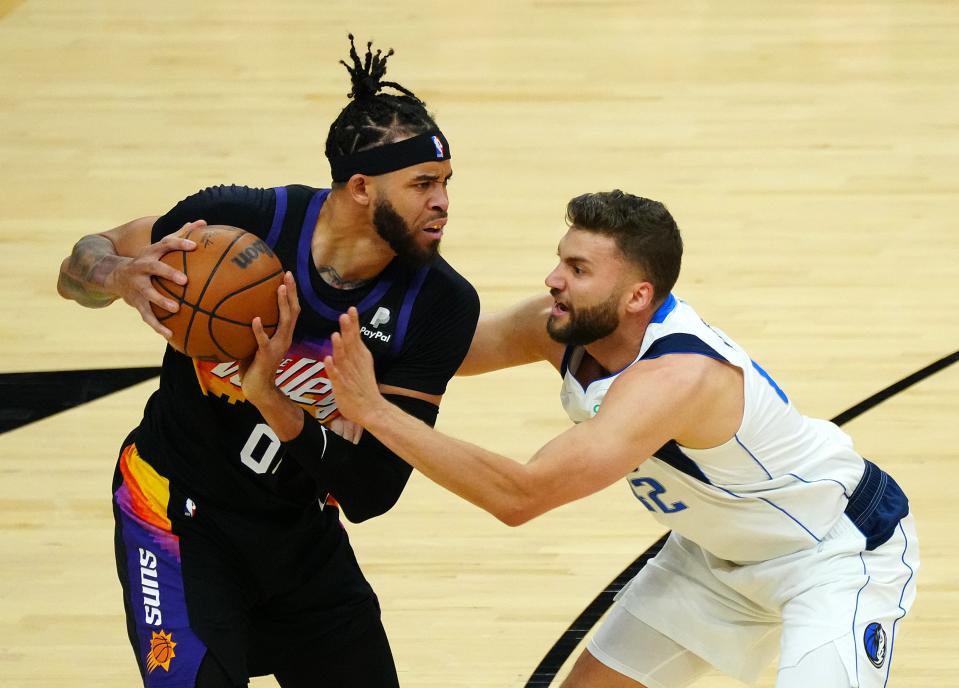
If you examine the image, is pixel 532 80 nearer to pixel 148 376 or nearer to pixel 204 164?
pixel 204 164

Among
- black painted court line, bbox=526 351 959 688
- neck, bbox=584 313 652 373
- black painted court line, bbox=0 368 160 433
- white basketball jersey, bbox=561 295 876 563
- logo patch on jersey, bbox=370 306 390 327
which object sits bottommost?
black painted court line, bbox=526 351 959 688

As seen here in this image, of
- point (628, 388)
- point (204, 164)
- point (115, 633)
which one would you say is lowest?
point (115, 633)

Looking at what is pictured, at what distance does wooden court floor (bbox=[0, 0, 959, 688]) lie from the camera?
5.41m

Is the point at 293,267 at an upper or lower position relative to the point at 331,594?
upper

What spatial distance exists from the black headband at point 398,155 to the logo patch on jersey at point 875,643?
174 cm

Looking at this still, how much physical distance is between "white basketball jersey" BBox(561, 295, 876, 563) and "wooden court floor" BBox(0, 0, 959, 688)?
4.01ft

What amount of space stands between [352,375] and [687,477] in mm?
1024

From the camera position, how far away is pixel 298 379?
3846 mm

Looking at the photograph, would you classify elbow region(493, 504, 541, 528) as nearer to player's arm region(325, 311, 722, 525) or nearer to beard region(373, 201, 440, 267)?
player's arm region(325, 311, 722, 525)

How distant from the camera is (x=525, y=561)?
558 centimetres

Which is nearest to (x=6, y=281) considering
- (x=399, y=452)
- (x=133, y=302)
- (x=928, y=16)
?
(x=133, y=302)

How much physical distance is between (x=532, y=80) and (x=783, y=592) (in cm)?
691

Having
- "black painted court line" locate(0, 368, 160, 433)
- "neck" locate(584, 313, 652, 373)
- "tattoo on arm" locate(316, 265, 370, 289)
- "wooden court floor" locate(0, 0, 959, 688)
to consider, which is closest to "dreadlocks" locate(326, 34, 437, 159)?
"tattoo on arm" locate(316, 265, 370, 289)

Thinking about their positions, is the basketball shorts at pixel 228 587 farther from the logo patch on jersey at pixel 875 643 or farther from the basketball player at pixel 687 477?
the logo patch on jersey at pixel 875 643
